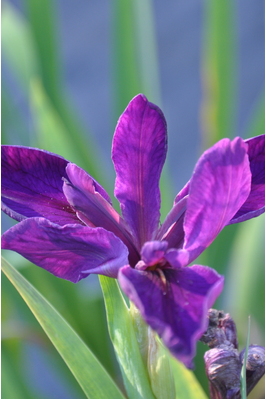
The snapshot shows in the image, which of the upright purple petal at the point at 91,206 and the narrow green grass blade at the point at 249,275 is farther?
the narrow green grass blade at the point at 249,275

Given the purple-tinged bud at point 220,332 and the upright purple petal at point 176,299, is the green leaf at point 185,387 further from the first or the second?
the upright purple petal at point 176,299

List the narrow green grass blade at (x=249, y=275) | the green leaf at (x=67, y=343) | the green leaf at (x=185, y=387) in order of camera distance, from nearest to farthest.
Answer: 1. the green leaf at (x=67, y=343)
2. the green leaf at (x=185, y=387)
3. the narrow green grass blade at (x=249, y=275)

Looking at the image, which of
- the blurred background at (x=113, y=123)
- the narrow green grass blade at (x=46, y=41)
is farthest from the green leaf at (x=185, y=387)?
the narrow green grass blade at (x=46, y=41)

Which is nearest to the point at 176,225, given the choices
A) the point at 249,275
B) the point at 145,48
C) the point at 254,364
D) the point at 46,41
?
the point at 254,364

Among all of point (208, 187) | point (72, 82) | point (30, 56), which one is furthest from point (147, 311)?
point (72, 82)

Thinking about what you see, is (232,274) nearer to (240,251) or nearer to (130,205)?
(240,251)

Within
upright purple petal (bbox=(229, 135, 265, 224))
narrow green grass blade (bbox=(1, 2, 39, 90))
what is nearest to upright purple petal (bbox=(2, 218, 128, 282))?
upright purple petal (bbox=(229, 135, 265, 224))

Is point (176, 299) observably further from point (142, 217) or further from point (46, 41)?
point (46, 41)

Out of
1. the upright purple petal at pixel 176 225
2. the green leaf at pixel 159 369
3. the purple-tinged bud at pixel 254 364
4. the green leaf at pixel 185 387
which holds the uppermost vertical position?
the upright purple petal at pixel 176 225

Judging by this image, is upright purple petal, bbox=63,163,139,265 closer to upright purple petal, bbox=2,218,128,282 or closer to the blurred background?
upright purple petal, bbox=2,218,128,282
